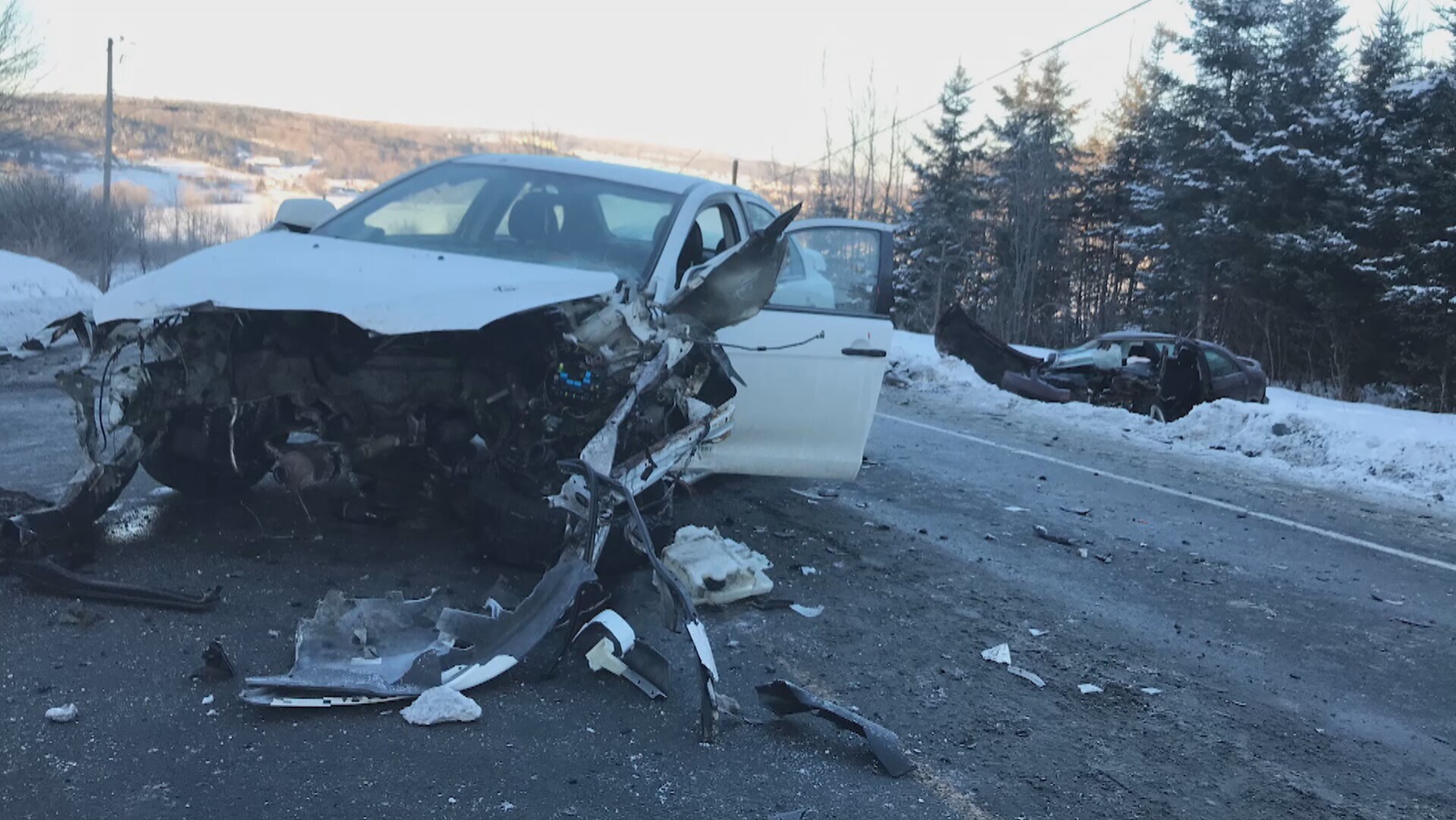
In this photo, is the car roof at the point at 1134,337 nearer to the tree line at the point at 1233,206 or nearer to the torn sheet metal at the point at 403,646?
the tree line at the point at 1233,206

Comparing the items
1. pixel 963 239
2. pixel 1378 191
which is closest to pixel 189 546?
pixel 1378 191

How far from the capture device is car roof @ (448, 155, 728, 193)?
543cm

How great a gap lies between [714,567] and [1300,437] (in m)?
8.90

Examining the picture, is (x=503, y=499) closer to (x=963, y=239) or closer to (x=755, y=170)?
(x=963, y=239)

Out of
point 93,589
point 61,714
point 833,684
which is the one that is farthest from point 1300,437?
point 61,714

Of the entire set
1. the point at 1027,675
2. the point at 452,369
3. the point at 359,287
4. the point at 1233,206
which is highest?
the point at 1233,206

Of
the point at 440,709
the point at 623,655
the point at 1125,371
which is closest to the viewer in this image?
the point at 440,709

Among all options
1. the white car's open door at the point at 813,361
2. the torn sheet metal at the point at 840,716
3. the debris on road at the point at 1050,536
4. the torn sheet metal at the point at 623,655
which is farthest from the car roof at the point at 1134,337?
the torn sheet metal at the point at 623,655

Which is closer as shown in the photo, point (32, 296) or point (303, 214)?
point (303, 214)

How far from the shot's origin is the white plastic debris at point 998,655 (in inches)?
160

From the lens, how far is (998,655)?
4.12 meters

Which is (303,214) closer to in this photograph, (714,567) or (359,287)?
(359,287)

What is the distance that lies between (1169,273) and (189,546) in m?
31.6

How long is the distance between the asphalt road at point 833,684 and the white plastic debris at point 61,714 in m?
0.05
